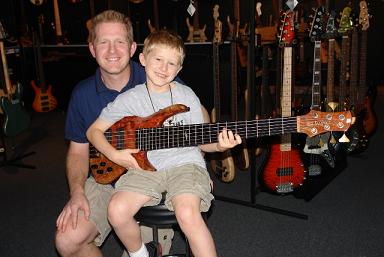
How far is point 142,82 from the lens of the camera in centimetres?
250

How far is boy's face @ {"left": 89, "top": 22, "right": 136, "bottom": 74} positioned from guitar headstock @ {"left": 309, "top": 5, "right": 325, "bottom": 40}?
71.3 inches

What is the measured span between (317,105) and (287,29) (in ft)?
2.32

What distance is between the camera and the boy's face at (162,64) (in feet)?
7.13

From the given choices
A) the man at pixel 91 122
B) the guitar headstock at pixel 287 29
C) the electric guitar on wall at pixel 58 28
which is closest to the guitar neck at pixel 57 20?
the electric guitar on wall at pixel 58 28

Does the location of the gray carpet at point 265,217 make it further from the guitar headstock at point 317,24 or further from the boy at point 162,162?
A: the guitar headstock at point 317,24

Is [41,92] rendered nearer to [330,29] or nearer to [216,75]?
[216,75]

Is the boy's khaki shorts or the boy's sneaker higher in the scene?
the boy's khaki shorts

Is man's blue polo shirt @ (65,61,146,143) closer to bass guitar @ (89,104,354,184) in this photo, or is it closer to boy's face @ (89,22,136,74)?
boy's face @ (89,22,136,74)

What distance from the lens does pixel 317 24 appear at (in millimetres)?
3350

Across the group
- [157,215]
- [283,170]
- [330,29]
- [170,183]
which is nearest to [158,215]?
[157,215]

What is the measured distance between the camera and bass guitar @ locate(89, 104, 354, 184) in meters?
1.92

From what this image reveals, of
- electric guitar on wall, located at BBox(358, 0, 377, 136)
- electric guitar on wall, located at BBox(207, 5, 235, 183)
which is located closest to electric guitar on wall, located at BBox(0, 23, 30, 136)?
A: electric guitar on wall, located at BBox(207, 5, 235, 183)

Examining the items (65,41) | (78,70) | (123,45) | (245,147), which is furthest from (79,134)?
(65,41)

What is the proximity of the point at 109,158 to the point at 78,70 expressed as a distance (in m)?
5.99
